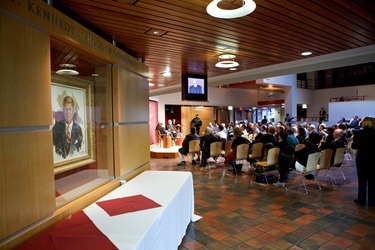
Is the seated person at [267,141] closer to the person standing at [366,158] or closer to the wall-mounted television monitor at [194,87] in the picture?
the wall-mounted television monitor at [194,87]

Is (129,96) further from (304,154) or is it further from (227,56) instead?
(304,154)

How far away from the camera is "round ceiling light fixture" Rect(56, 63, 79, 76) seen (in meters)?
2.57

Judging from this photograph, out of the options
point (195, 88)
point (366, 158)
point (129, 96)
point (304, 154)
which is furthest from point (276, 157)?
point (129, 96)

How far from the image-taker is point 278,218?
366 centimetres

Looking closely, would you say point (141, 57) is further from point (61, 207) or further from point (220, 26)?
point (61, 207)

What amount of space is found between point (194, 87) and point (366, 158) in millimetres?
3892

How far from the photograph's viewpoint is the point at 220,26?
3.32 m

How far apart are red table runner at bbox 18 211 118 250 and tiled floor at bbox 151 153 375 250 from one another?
1.34 meters

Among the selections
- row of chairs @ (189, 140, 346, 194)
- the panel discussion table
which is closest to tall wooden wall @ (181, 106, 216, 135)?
row of chairs @ (189, 140, 346, 194)

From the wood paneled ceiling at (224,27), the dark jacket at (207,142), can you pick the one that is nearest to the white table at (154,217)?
the wood paneled ceiling at (224,27)

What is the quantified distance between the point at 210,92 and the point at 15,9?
16.5m

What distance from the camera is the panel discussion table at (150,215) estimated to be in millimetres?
1816

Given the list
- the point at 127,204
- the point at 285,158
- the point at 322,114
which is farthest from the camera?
the point at 322,114

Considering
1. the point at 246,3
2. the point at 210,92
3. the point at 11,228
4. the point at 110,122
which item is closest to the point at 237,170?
the point at 110,122
